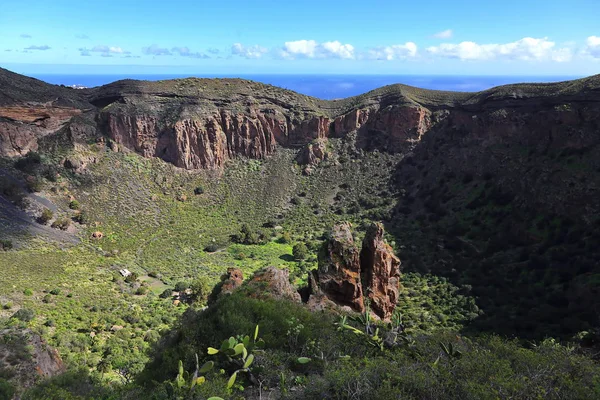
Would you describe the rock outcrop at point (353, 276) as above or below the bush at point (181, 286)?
above

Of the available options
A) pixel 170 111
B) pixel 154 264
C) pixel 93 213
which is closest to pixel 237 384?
pixel 154 264

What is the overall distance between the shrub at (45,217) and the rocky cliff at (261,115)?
38.3 ft

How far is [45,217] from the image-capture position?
150ft

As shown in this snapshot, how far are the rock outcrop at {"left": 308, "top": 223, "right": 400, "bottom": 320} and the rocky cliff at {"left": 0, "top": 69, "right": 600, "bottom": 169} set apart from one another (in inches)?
1317

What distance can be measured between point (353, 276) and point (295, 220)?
34.8 meters

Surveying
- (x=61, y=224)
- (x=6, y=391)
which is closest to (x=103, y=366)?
(x=6, y=391)

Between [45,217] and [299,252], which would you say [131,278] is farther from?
[299,252]

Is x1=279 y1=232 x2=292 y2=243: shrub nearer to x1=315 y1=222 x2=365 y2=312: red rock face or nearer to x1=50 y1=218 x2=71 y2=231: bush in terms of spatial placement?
x1=50 y1=218 x2=71 y2=231: bush

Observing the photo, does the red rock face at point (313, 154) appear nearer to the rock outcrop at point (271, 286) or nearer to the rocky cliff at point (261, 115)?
the rocky cliff at point (261, 115)

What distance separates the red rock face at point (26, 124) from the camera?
51.0 metres

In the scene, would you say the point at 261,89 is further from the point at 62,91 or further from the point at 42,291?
the point at 42,291

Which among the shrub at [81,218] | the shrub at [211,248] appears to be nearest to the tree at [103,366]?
the shrub at [211,248]

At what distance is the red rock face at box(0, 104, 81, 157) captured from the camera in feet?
167

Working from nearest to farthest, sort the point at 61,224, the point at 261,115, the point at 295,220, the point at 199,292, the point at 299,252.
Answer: the point at 199,292, the point at 61,224, the point at 299,252, the point at 295,220, the point at 261,115
